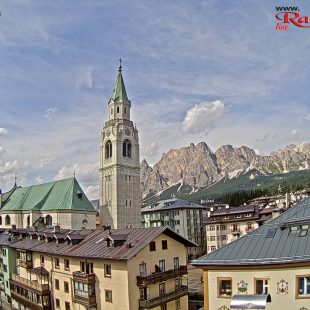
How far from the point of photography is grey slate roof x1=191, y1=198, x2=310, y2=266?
22531mm

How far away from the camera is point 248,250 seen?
24.4m

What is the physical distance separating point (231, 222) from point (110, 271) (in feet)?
202

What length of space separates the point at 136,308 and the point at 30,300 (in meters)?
22.2

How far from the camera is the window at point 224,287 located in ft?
79.1

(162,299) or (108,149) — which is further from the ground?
(108,149)

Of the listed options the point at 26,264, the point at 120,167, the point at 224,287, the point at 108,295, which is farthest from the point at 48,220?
the point at 224,287

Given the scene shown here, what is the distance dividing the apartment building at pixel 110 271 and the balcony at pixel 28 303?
12 centimetres

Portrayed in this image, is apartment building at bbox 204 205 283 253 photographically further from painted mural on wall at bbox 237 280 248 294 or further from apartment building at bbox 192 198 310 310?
painted mural on wall at bbox 237 280 248 294

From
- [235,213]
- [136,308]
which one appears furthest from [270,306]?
[235,213]

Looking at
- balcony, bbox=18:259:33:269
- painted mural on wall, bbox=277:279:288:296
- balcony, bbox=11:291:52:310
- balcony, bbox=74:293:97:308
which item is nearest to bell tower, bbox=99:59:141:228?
balcony, bbox=11:291:52:310

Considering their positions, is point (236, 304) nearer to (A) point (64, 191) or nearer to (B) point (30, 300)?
(B) point (30, 300)

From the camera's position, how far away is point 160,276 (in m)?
39.2

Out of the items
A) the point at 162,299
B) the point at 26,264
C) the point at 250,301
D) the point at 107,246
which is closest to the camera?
the point at 250,301

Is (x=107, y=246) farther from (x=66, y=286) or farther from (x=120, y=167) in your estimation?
(x=120, y=167)
